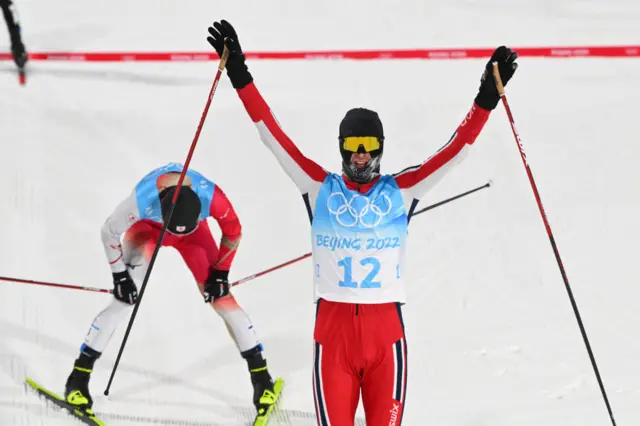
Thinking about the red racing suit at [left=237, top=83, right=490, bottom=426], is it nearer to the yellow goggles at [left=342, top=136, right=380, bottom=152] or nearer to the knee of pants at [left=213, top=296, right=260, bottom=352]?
the yellow goggles at [left=342, top=136, right=380, bottom=152]

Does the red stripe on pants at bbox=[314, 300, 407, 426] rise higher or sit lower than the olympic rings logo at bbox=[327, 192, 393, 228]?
lower

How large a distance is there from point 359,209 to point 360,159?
19cm

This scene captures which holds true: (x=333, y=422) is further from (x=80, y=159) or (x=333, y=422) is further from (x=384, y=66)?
(x=384, y=66)

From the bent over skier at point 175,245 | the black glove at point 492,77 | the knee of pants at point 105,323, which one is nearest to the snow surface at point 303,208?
the bent over skier at point 175,245

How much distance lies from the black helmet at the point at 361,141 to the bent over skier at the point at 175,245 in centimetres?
99

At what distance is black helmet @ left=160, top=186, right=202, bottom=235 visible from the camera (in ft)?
13.9

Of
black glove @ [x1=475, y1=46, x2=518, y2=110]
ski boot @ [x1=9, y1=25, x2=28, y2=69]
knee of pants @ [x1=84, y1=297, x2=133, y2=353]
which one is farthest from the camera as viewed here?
ski boot @ [x1=9, y1=25, x2=28, y2=69]

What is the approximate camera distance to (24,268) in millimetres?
5621

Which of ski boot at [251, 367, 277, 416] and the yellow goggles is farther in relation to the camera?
ski boot at [251, 367, 277, 416]

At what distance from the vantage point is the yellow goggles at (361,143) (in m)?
3.50

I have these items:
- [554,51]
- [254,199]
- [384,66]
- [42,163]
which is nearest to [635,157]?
[554,51]

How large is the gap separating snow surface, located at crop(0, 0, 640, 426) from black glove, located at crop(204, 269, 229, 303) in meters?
0.58

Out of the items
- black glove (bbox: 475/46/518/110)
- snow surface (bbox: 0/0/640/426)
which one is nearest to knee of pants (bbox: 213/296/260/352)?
snow surface (bbox: 0/0/640/426)

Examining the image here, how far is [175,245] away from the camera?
4656mm
